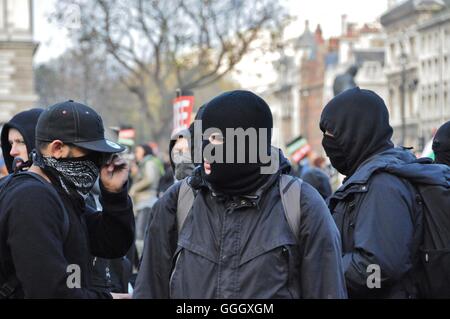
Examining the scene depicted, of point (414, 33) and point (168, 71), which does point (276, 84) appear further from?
point (168, 71)

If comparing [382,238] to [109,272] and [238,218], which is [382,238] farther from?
[109,272]

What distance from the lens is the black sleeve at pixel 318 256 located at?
4.32 metres

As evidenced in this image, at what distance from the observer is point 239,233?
4355mm

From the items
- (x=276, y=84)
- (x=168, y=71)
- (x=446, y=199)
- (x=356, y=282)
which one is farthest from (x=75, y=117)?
(x=276, y=84)

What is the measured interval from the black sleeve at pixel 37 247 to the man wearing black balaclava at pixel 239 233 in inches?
14.8

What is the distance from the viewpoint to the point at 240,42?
36.3 metres

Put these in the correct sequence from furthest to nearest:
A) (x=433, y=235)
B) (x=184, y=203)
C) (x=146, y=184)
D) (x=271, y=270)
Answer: (x=146, y=184)
(x=433, y=235)
(x=184, y=203)
(x=271, y=270)

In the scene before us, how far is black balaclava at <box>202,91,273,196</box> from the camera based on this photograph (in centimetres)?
439

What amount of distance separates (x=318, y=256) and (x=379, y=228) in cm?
84

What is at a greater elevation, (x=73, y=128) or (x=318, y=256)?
(x=73, y=128)

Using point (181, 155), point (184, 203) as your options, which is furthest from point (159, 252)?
point (181, 155)

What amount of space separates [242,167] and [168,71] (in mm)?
35012

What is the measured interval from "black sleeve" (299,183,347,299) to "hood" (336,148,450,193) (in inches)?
→ 38.0

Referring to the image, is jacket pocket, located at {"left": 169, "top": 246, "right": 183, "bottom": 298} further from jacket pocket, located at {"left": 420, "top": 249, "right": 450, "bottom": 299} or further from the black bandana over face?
jacket pocket, located at {"left": 420, "top": 249, "right": 450, "bottom": 299}
